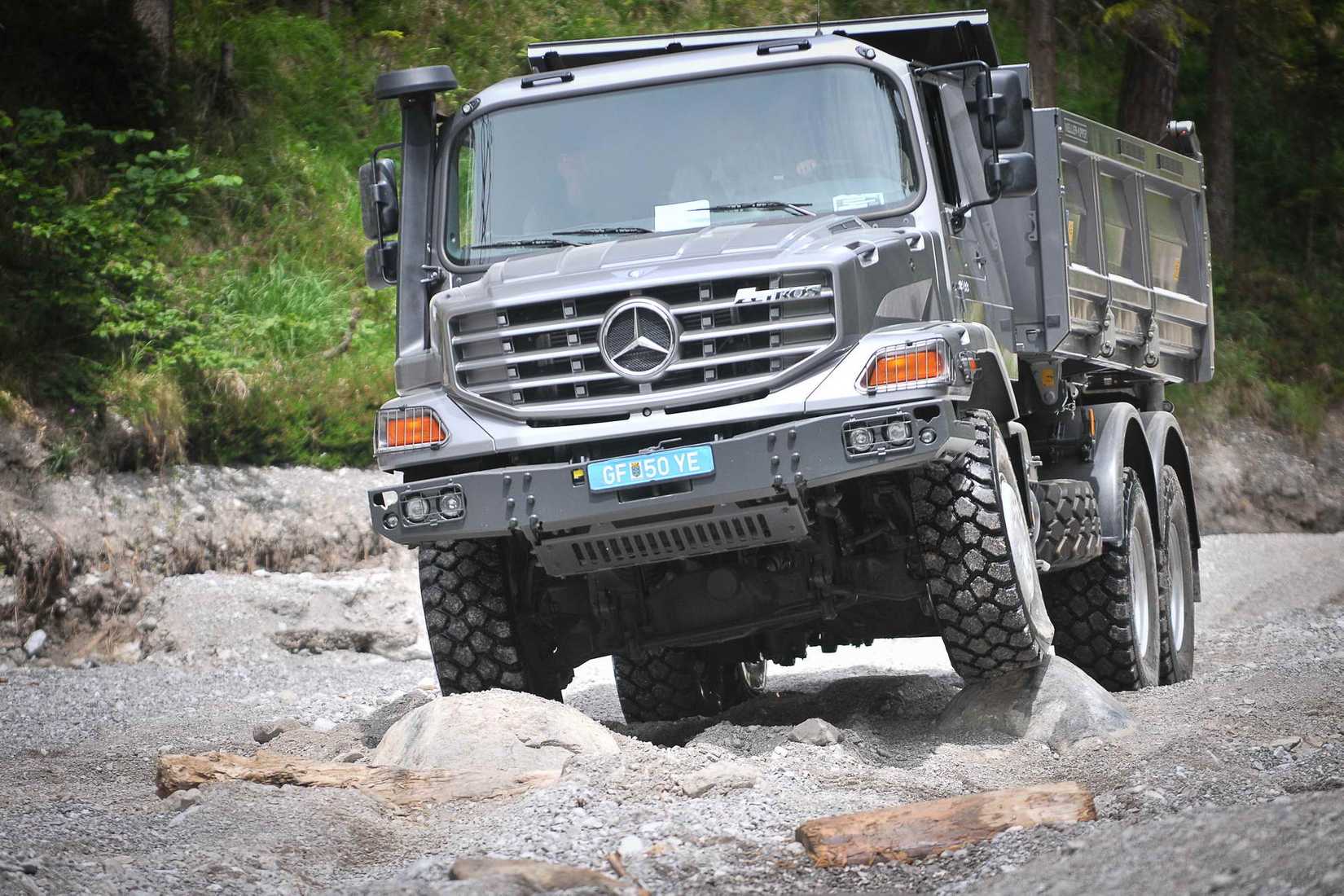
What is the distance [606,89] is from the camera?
727 cm

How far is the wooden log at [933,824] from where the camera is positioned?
4.84 metres

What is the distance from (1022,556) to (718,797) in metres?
1.84

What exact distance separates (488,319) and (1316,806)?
11.9 ft

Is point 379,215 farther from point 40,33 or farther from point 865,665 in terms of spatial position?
point 40,33

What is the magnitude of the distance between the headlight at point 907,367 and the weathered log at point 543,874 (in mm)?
2305

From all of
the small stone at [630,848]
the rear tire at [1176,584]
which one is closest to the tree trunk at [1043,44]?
the rear tire at [1176,584]

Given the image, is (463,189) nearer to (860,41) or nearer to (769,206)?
(769,206)

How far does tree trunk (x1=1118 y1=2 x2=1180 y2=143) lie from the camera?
19.0 meters

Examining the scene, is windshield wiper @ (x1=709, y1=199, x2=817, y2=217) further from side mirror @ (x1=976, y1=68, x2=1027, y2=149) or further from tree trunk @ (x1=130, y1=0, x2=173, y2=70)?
tree trunk @ (x1=130, y1=0, x2=173, y2=70)

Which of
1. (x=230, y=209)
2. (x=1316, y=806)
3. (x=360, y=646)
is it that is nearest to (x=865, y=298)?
(x=1316, y=806)

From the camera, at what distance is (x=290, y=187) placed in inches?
682

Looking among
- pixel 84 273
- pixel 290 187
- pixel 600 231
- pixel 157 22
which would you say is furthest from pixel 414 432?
pixel 157 22

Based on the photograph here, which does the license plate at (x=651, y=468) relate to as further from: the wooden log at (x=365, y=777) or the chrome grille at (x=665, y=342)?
the wooden log at (x=365, y=777)

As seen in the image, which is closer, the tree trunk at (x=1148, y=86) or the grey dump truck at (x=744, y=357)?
the grey dump truck at (x=744, y=357)
